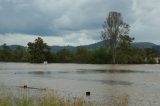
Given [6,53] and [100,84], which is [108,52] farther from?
[100,84]

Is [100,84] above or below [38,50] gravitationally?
below

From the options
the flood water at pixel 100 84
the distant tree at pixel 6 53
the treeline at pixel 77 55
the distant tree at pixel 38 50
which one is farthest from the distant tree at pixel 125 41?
the flood water at pixel 100 84

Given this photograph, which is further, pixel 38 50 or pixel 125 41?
Answer: pixel 38 50

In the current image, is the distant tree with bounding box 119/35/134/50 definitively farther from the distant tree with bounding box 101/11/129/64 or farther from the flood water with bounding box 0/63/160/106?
the flood water with bounding box 0/63/160/106

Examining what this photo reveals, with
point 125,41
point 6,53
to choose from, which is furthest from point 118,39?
point 6,53

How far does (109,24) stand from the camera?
452ft

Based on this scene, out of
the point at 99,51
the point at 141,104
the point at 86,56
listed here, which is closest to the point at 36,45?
the point at 86,56

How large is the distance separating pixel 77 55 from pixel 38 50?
49.6 ft

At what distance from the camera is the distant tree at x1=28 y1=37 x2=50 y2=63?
156 m

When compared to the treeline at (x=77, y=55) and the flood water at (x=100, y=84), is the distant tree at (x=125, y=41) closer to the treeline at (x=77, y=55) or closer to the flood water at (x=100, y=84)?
the treeline at (x=77, y=55)

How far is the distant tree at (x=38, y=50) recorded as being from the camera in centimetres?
15612

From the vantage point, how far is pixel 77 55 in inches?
6294

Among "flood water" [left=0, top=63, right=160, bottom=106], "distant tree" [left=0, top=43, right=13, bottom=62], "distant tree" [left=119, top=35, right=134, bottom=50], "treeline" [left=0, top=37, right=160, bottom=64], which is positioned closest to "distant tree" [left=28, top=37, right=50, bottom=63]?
"treeline" [left=0, top=37, right=160, bottom=64]

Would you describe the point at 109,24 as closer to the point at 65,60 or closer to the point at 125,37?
the point at 125,37
